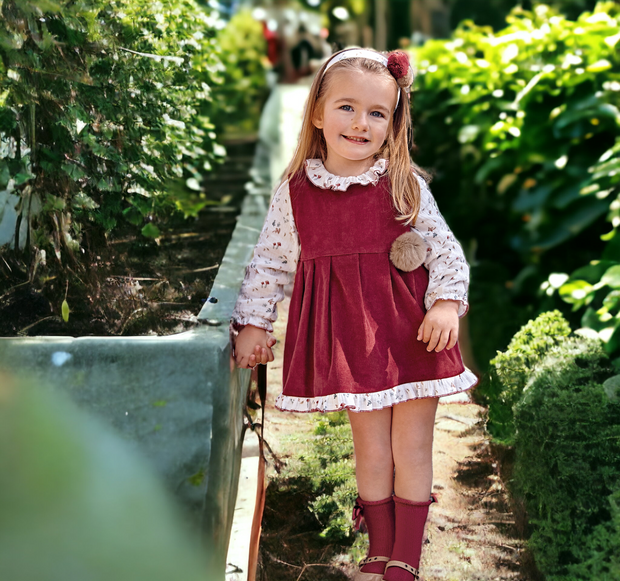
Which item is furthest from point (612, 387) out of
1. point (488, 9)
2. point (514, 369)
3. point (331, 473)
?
point (488, 9)

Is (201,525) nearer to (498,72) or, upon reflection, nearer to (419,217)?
(419,217)

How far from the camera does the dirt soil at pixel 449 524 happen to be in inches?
87.0

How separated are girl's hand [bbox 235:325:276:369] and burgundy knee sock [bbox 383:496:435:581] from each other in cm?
56

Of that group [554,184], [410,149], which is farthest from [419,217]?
[554,184]

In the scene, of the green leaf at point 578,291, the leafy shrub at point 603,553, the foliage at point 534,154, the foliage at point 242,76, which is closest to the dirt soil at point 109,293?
the leafy shrub at point 603,553

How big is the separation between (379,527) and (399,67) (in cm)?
130

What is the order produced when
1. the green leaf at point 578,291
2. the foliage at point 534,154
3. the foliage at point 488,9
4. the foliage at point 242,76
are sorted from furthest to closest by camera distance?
the foliage at point 488,9 → the foliage at point 242,76 → the foliage at point 534,154 → the green leaf at point 578,291

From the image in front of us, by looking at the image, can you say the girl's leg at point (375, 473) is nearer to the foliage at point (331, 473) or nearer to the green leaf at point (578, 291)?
the foliage at point (331, 473)

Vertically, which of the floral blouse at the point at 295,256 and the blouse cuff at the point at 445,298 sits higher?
the floral blouse at the point at 295,256

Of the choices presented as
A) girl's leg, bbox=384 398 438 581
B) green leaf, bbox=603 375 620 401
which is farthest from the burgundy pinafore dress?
green leaf, bbox=603 375 620 401

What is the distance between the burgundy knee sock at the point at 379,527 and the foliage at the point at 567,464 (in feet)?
1.28

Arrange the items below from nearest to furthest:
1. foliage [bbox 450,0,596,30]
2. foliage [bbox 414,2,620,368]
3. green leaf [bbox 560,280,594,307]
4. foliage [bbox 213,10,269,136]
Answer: green leaf [bbox 560,280,594,307] < foliage [bbox 414,2,620,368] < foliage [bbox 213,10,269,136] < foliage [bbox 450,0,596,30]

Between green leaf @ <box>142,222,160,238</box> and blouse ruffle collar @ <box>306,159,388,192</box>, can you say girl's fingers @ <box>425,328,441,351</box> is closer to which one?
blouse ruffle collar @ <box>306,159,388,192</box>

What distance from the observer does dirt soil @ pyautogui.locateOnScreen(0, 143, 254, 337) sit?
217 centimetres
